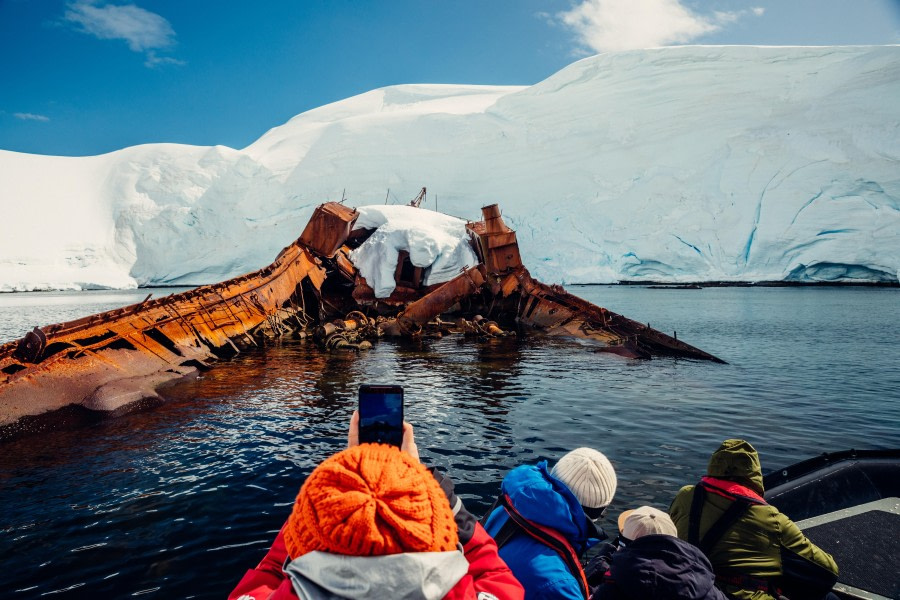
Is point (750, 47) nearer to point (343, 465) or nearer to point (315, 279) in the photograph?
point (315, 279)

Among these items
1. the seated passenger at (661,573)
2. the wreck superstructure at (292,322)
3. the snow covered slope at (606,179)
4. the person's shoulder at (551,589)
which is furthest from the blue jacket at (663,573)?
the snow covered slope at (606,179)

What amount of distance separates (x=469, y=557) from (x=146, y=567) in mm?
3406

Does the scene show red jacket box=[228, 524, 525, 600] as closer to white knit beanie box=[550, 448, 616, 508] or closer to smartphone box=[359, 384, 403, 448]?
smartphone box=[359, 384, 403, 448]

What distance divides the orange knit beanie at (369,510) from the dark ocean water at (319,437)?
3041mm

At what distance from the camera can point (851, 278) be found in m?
44.4

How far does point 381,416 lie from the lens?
1.59 metres

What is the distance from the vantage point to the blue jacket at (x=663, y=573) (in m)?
1.81

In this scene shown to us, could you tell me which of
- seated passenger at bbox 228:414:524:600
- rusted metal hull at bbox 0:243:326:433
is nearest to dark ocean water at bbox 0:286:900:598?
rusted metal hull at bbox 0:243:326:433

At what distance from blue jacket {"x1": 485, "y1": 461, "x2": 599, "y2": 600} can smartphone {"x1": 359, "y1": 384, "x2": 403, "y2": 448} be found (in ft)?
2.54

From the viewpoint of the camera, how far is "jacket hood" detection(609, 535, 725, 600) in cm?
181

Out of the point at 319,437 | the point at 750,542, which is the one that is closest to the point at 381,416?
the point at 750,542

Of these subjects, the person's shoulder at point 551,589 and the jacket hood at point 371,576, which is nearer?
the jacket hood at point 371,576

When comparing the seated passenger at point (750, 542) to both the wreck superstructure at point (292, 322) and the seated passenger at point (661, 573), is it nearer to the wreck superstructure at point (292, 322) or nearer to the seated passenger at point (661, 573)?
the seated passenger at point (661, 573)

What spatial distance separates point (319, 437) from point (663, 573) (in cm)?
566
